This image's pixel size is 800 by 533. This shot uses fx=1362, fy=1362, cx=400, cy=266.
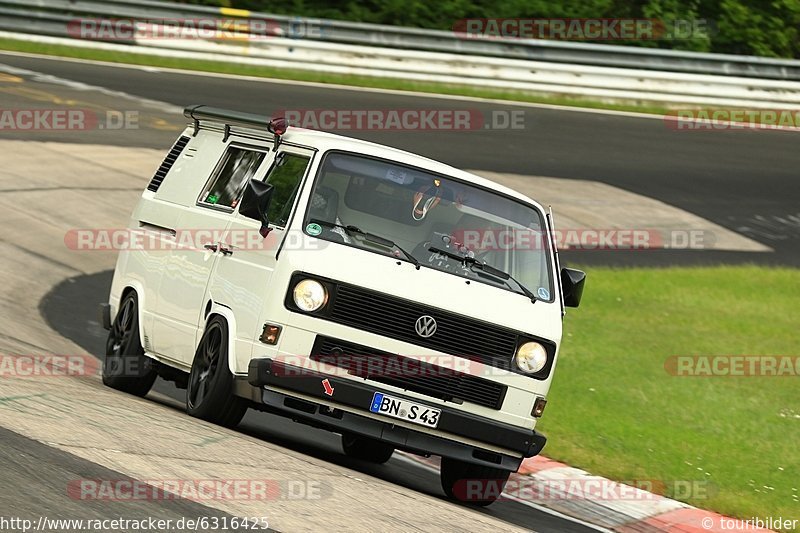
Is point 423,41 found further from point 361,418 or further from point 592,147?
point 361,418

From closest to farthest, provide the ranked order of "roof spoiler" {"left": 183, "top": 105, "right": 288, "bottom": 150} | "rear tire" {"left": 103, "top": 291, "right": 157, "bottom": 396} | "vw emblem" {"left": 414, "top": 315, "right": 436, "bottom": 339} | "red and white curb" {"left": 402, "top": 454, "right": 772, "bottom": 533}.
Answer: "vw emblem" {"left": 414, "top": 315, "right": 436, "bottom": 339} → "roof spoiler" {"left": 183, "top": 105, "right": 288, "bottom": 150} → "red and white curb" {"left": 402, "top": 454, "right": 772, "bottom": 533} → "rear tire" {"left": 103, "top": 291, "right": 157, "bottom": 396}

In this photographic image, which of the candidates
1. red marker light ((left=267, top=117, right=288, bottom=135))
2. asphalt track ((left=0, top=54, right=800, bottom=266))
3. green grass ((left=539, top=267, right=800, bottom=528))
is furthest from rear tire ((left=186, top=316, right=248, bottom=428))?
asphalt track ((left=0, top=54, right=800, bottom=266))

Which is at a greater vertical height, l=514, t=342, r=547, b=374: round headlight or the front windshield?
the front windshield

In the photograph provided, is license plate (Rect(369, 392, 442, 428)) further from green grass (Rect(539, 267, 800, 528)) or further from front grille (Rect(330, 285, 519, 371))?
green grass (Rect(539, 267, 800, 528))

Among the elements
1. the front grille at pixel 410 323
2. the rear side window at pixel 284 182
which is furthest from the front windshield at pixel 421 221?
the front grille at pixel 410 323

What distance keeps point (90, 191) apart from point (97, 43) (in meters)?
9.20

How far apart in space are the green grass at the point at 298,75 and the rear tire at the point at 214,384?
1752 centimetres

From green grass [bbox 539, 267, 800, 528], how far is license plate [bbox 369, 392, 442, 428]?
99.5 inches

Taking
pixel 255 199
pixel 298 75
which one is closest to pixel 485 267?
pixel 255 199

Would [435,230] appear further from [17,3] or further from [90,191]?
[17,3]

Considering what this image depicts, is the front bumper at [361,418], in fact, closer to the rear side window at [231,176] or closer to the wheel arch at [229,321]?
the wheel arch at [229,321]

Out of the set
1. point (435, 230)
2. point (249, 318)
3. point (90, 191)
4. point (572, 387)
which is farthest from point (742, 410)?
point (90, 191)

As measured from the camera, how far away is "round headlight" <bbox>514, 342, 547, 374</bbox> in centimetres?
851

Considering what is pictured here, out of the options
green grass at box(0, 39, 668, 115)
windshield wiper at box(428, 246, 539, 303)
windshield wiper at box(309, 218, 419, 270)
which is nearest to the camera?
windshield wiper at box(309, 218, 419, 270)
